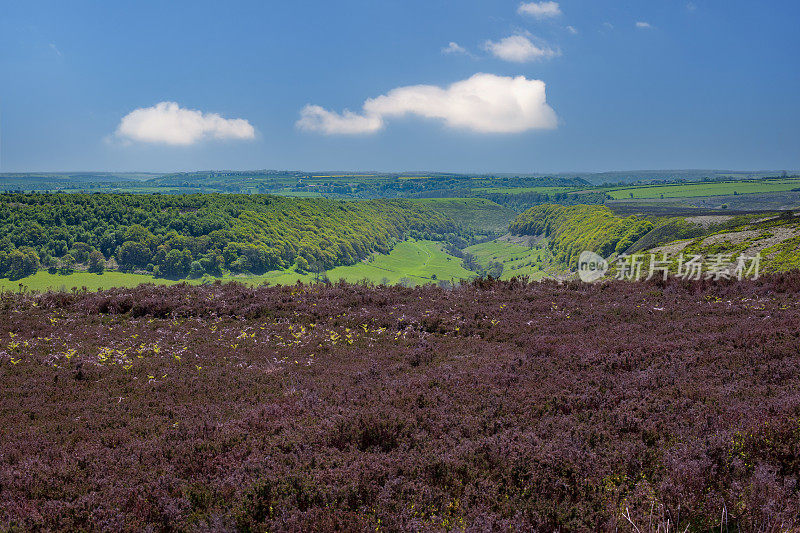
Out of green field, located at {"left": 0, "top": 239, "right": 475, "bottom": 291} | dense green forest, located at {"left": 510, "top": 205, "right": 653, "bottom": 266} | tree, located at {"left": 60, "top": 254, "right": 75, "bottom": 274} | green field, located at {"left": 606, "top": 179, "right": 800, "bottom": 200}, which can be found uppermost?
green field, located at {"left": 606, "top": 179, "right": 800, "bottom": 200}

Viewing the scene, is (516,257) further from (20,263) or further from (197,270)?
(20,263)

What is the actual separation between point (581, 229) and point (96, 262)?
108774mm

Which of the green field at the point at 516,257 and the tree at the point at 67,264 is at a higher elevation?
the tree at the point at 67,264

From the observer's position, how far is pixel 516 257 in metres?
134

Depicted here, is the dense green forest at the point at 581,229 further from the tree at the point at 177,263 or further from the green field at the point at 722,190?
the tree at the point at 177,263

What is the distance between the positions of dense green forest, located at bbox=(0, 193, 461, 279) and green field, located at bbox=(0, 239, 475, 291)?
9.09ft

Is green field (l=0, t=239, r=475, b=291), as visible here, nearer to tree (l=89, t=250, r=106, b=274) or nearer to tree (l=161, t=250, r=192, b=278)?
tree (l=89, t=250, r=106, b=274)

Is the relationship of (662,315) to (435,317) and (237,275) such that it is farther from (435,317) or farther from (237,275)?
(237,275)

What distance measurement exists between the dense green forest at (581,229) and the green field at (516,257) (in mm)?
4413

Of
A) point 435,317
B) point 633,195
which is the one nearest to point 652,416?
point 435,317

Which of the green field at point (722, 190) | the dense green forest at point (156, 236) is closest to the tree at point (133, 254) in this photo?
the dense green forest at point (156, 236)

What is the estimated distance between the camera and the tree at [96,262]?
62.0m

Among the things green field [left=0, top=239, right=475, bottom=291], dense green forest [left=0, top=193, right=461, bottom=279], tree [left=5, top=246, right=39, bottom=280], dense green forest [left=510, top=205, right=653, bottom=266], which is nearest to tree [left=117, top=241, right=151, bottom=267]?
dense green forest [left=0, top=193, right=461, bottom=279]

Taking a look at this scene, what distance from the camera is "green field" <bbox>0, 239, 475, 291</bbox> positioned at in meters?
54.6
